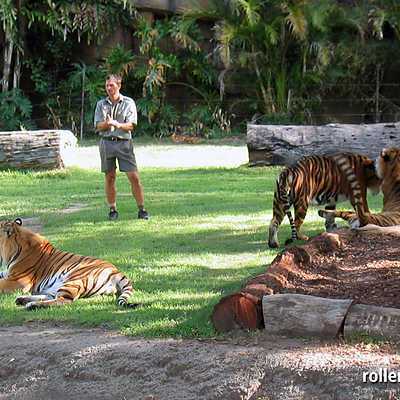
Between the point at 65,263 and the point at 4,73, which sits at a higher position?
the point at 4,73

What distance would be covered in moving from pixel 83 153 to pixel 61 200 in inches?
280

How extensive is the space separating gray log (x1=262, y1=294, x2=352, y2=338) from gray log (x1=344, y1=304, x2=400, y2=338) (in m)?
0.06

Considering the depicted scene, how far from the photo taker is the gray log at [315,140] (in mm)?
15984

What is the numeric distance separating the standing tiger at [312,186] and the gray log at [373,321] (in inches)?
159

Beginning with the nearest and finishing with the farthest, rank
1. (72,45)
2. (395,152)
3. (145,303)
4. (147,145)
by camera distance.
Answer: (145,303) → (395,152) → (147,145) → (72,45)

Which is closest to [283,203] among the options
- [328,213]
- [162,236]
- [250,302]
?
[328,213]

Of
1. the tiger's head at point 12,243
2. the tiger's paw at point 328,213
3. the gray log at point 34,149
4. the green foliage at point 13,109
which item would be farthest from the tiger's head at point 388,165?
the green foliage at point 13,109

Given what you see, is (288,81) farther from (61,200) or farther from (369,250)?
(369,250)

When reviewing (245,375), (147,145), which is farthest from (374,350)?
(147,145)

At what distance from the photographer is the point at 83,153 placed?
69.1ft

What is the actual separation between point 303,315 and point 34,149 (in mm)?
12234

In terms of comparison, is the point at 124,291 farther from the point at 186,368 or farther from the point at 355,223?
the point at 355,223

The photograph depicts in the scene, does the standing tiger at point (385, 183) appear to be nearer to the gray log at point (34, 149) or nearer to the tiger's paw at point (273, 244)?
the tiger's paw at point (273, 244)

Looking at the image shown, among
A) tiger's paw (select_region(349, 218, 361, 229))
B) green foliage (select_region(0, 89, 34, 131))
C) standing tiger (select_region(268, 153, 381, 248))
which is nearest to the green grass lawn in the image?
standing tiger (select_region(268, 153, 381, 248))
